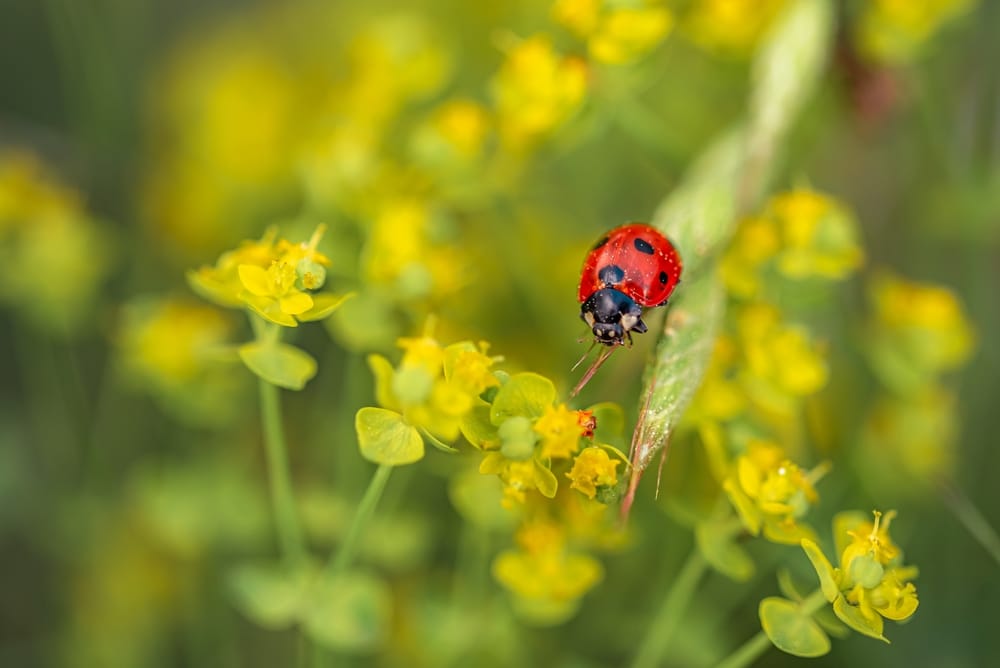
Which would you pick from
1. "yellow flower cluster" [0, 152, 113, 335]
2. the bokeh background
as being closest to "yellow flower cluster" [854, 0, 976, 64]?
the bokeh background

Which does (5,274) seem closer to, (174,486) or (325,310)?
(174,486)

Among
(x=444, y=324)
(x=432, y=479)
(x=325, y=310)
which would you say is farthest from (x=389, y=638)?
(x=325, y=310)

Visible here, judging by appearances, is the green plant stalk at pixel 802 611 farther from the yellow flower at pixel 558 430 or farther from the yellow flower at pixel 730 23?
the yellow flower at pixel 730 23

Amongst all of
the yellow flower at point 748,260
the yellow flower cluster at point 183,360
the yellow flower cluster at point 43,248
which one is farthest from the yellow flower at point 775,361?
the yellow flower cluster at point 43,248

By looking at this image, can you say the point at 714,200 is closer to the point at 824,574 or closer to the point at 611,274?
the point at 611,274

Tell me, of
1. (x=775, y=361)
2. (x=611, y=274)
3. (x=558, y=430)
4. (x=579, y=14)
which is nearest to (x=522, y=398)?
(x=558, y=430)

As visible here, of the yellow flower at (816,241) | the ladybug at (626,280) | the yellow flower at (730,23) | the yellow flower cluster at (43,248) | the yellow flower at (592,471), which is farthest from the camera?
the yellow flower cluster at (43,248)
